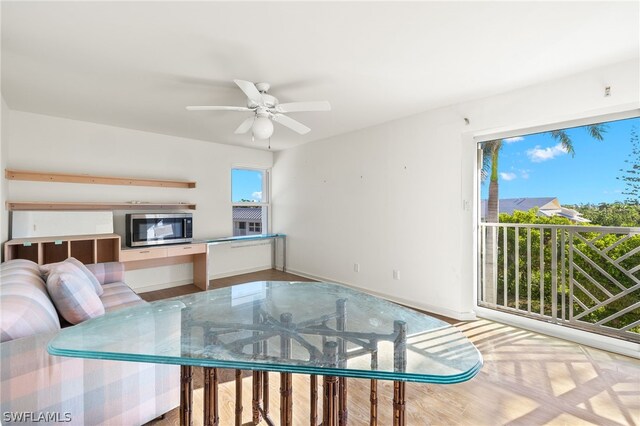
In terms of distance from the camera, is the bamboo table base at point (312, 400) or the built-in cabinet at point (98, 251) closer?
the bamboo table base at point (312, 400)

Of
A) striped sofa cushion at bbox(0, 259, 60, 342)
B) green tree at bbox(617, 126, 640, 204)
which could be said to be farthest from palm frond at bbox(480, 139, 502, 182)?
striped sofa cushion at bbox(0, 259, 60, 342)

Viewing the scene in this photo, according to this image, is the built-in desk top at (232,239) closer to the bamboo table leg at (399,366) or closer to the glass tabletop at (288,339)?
the glass tabletop at (288,339)

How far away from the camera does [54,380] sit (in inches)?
51.1

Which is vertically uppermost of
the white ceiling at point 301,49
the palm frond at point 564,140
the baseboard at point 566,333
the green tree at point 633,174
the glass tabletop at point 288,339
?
the white ceiling at point 301,49

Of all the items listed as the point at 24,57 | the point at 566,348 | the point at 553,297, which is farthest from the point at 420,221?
the point at 24,57

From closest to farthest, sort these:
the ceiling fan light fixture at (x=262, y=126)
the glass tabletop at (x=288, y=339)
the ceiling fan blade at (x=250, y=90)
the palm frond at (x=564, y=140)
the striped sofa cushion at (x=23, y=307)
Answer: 1. the glass tabletop at (x=288, y=339)
2. the striped sofa cushion at (x=23, y=307)
3. the ceiling fan blade at (x=250, y=90)
4. the ceiling fan light fixture at (x=262, y=126)
5. the palm frond at (x=564, y=140)

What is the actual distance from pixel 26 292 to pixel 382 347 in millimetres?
1893

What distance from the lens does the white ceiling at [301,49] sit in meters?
1.65

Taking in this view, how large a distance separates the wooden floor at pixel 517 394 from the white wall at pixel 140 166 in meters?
3.06

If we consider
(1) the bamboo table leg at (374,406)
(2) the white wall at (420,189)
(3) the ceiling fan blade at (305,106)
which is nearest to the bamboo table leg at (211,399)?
(1) the bamboo table leg at (374,406)

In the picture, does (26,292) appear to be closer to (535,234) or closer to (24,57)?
(24,57)

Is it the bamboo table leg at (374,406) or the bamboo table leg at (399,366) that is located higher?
the bamboo table leg at (399,366)

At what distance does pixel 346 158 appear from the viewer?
14.2 feet

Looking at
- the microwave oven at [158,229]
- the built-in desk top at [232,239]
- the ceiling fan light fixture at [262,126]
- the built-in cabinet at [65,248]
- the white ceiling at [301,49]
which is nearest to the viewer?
the white ceiling at [301,49]
